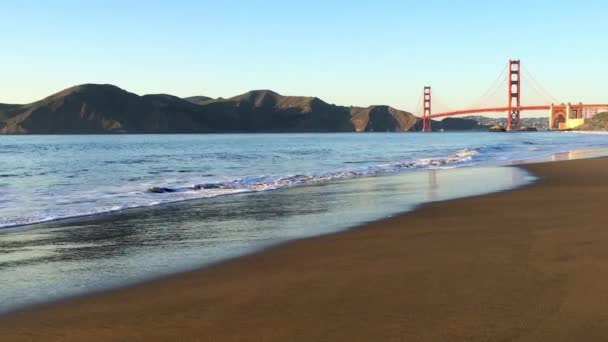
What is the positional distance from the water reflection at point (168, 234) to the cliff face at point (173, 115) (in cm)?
13952

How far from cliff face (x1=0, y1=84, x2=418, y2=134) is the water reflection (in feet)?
458

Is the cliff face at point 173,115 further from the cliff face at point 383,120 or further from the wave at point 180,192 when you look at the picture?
the wave at point 180,192

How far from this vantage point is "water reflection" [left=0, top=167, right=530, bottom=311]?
4.38 metres

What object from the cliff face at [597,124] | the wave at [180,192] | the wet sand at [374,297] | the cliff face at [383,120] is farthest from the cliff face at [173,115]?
the wet sand at [374,297]

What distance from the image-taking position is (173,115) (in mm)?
148875

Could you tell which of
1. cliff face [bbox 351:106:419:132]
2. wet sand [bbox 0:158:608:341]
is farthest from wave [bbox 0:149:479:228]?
Result: cliff face [bbox 351:106:419:132]

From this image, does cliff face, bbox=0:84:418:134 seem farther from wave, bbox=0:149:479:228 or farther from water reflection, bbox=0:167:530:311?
water reflection, bbox=0:167:530:311

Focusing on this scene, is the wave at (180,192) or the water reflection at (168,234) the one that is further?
the wave at (180,192)

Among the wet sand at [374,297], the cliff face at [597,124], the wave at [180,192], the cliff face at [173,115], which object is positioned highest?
the cliff face at [173,115]

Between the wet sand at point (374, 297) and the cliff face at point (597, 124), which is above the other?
the cliff face at point (597, 124)

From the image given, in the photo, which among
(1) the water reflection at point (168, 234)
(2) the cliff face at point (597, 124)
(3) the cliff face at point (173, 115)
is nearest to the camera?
(1) the water reflection at point (168, 234)

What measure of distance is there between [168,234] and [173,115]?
482ft

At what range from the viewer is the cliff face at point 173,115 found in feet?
465

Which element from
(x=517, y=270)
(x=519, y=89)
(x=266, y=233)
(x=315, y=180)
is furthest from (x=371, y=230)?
(x=519, y=89)
